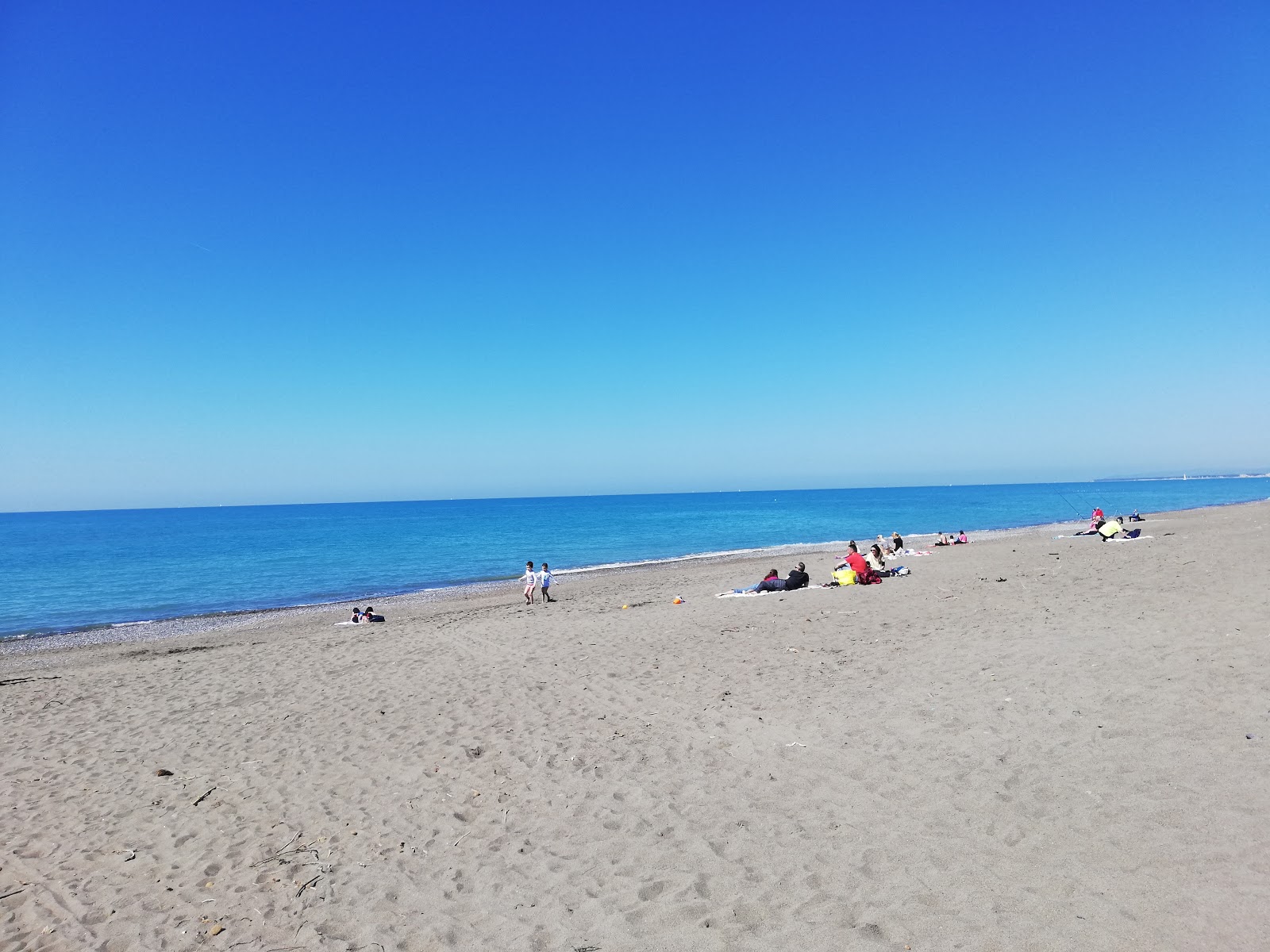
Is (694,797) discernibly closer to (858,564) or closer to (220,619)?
(858,564)

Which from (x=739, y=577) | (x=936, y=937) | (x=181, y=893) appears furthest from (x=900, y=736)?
(x=739, y=577)

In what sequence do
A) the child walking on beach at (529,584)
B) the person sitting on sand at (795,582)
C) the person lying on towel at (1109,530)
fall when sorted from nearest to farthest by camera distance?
1. the person sitting on sand at (795,582)
2. the child walking on beach at (529,584)
3. the person lying on towel at (1109,530)

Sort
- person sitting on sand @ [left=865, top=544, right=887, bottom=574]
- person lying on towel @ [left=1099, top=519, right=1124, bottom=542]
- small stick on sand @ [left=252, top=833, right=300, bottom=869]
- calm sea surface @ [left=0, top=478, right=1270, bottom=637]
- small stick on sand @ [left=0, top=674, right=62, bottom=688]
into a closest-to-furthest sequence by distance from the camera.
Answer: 1. small stick on sand @ [left=252, top=833, right=300, bottom=869]
2. small stick on sand @ [left=0, top=674, right=62, bottom=688]
3. person sitting on sand @ [left=865, top=544, right=887, bottom=574]
4. person lying on towel @ [left=1099, top=519, right=1124, bottom=542]
5. calm sea surface @ [left=0, top=478, right=1270, bottom=637]

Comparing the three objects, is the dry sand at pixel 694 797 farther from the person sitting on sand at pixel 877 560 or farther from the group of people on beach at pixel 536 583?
the group of people on beach at pixel 536 583

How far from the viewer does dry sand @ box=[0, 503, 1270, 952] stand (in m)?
4.27

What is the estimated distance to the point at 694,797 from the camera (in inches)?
235

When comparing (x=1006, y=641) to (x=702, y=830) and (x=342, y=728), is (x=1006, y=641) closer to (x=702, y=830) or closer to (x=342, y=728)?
(x=702, y=830)

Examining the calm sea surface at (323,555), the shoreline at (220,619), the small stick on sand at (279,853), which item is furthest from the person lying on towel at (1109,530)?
the small stick on sand at (279,853)

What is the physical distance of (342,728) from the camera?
28.9 feet

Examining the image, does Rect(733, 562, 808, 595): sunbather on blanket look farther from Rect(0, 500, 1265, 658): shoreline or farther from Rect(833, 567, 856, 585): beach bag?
Rect(0, 500, 1265, 658): shoreline

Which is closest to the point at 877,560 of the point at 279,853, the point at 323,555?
the point at 279,853

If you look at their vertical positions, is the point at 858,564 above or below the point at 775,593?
above

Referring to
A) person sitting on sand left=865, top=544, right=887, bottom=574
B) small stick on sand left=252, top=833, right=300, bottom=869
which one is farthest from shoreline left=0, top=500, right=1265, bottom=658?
small stick on sand left=252, top=833, right=300, bottom=869

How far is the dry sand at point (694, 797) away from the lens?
14.0ft
